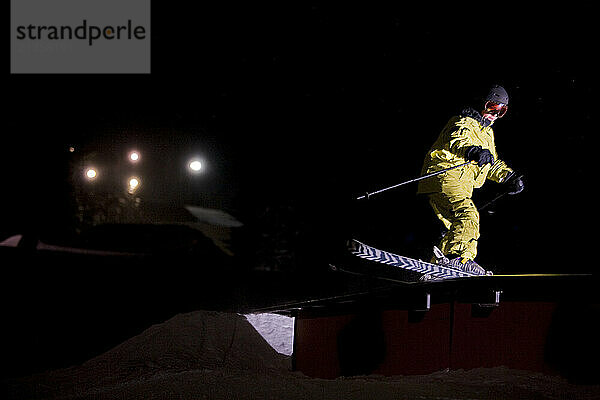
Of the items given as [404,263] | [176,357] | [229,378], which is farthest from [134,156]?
[229,378]

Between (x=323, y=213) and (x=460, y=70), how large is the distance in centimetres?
1642

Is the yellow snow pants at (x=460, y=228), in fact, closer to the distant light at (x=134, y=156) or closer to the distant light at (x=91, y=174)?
the distant light at (x=91, y=174)

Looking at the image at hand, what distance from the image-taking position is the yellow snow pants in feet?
19.4

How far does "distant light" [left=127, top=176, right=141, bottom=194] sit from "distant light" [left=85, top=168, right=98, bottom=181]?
12.9ft

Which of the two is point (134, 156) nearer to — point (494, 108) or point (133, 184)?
point (133, 184)

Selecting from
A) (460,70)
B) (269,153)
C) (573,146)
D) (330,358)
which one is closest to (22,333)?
(330,358)

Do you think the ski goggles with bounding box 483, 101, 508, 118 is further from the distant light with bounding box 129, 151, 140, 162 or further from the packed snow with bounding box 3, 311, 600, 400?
the distant light with bounding box 129, 151, 140, 162

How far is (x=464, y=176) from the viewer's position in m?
6.17

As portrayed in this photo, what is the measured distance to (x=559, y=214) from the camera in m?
9.26

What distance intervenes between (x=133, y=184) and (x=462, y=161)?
95.1 feet

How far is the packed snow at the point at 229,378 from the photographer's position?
3809 mm

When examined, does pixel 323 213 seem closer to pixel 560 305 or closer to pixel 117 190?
pixel 117 190

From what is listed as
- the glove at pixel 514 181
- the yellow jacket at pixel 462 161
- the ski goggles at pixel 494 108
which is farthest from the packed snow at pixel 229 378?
the ski goggles at pixel 494 108

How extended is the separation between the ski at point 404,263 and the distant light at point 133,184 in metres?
27.7
